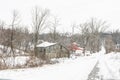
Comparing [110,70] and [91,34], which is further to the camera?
[91,34]

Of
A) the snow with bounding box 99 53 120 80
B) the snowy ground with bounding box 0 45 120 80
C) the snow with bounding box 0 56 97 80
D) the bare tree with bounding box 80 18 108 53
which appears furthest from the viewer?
the bare tree with bounding box 80 18 108 53

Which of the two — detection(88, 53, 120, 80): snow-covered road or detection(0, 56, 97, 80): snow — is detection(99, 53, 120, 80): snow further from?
detection(0, 56, 97, 80): snow

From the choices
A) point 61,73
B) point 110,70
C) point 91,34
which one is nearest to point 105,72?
point 110,70

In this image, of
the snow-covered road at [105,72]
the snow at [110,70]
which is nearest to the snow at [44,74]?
the snow-covered road at [105,72]

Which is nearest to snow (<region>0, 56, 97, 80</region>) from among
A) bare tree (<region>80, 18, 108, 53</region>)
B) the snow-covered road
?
the snow-covered road

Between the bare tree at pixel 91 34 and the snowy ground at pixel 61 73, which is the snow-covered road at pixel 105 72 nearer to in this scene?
the snowy ground at pixel 61 73

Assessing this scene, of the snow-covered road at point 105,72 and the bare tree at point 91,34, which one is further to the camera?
the bare tree at point 91,34

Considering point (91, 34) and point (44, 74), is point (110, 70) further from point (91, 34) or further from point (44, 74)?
point (91, 34)

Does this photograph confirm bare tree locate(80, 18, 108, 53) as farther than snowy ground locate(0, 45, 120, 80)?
Yes

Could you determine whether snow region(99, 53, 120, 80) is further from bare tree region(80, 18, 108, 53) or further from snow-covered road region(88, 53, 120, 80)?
bare tree region(80, 18, 108, 53)

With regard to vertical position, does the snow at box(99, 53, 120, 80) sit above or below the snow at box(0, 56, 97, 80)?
below

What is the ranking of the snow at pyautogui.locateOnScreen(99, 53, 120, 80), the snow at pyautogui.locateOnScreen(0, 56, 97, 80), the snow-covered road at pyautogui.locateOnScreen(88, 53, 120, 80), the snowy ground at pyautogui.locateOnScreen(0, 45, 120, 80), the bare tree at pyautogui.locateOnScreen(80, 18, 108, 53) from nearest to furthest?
1. the snow at pyautogui.locateOnScreen(0, 56, 97, 80)
2. the snowy ground at pyautogui.locateOnScreen(0, 45, 120, 80)
3. the snow-covered road at pyautogui.locateOnScreen(88, 53, 120, 80)
4. the snow at pyautogui.locateOnScreen(99, 53, 120, 80)
5. the bare tree at pyautogui.locateOnScreen(80, 18, 108, 53)

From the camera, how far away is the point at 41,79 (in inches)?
536

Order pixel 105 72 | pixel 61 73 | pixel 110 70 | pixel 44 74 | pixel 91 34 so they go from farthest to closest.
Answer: pixel 91 34
pixel 110 70
pixel 105 72
pixel 61 73
pixel 44 74
